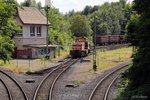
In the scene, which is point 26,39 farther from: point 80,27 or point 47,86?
point 80,27

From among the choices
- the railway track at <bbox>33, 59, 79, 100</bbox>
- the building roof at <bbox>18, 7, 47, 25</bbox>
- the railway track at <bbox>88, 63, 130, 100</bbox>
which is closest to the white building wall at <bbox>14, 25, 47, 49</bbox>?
the building roof at <bbox>18, 7, 47, 25</bbox>

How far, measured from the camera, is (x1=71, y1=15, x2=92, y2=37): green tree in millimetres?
107812

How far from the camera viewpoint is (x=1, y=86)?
97.1 ft

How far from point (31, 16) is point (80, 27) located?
4853 centimetres

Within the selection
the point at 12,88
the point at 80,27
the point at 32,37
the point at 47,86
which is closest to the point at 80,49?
the point at 32,37

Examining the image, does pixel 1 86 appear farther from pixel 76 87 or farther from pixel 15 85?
pixel 76 87

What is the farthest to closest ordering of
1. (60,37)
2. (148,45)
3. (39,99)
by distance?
(60,37), (39,99), (148,45)

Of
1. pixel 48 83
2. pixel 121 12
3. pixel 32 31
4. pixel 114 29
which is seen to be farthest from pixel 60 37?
pixel 121 12

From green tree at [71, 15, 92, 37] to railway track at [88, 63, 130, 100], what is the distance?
69674mm

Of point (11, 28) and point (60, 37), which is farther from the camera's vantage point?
point (60, 37)

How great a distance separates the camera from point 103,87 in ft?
98.3

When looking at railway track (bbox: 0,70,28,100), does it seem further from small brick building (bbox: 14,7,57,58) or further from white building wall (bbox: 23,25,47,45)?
white building wall (bbox: 23,25,47,45)

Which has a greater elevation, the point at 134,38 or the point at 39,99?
the point at 134,38

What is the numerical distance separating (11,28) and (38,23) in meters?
24.6
